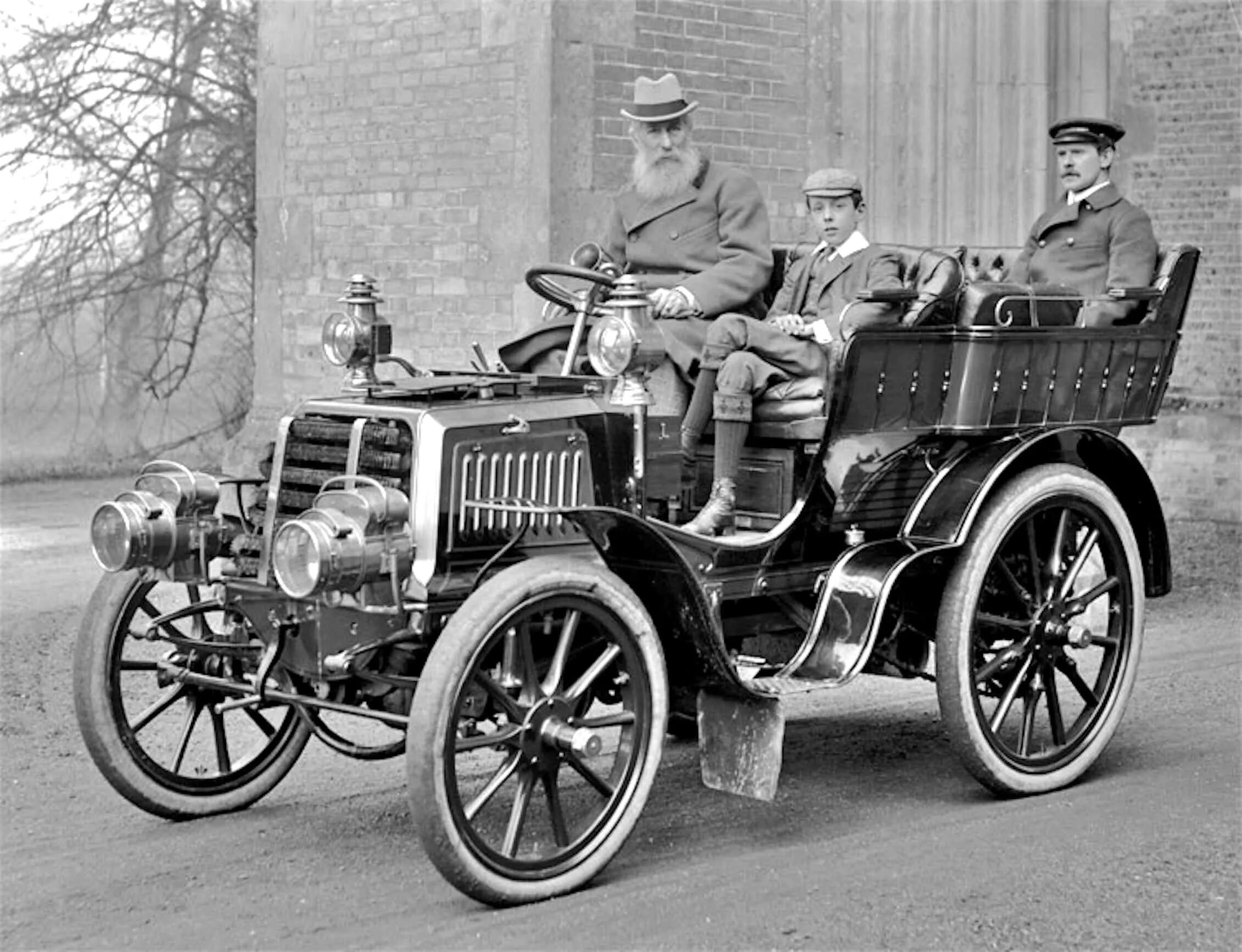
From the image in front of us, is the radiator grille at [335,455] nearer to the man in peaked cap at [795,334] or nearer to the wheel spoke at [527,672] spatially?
the wheel spoke at [527,672]

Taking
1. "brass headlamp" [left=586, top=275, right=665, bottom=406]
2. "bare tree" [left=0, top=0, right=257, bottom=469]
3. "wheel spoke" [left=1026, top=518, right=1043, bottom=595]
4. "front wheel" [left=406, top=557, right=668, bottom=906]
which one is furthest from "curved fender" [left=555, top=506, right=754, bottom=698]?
"bare tree" [left=0, top=0, right=257, bottom=469]

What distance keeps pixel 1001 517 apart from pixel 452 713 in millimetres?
2099

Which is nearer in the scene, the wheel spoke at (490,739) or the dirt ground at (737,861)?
the dirt ground at (737,861)

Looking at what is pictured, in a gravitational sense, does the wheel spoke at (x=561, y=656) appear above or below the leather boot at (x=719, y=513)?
below

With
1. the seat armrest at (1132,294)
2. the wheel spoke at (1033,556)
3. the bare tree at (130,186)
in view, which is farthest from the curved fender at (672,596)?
the bare tree at (130,186)

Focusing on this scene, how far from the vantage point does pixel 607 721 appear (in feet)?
16.6

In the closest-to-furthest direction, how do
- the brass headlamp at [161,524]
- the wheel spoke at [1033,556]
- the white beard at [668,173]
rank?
1. the brass headlamp at [161,524]
2. the wheel spoke at [1033,556]
3. the white beard at [668,173]

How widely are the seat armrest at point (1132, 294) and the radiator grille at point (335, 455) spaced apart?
2.56 m

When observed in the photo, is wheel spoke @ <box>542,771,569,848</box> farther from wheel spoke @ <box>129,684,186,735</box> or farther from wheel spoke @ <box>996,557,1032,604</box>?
wheel spoke @ <box>996,557,1032,604</box>

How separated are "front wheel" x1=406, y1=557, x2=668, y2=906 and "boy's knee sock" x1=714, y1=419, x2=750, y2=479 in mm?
773

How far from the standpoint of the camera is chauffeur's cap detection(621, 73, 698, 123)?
21.6 feet

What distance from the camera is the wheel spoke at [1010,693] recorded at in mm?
6117

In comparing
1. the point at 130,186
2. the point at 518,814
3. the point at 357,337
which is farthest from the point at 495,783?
the point at 130,186

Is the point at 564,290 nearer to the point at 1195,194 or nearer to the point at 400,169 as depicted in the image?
the point at 400,169
